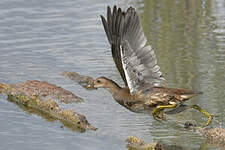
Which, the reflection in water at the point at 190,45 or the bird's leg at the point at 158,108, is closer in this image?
the bird's leg at the point at 158,108

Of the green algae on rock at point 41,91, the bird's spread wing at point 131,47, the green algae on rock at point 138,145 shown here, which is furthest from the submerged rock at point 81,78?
the green algae on rock at point 138,145

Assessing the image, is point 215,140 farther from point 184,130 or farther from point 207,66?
point 207,66

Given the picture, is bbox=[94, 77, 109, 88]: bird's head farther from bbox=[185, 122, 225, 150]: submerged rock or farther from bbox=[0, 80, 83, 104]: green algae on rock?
bbox=[185, 122, 225, 150]: submerged rock

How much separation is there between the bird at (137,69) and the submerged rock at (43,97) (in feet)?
2.71

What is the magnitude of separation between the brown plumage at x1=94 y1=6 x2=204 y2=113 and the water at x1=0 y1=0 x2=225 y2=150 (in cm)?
40

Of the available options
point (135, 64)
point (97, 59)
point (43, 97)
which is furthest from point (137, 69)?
point (97, 59)

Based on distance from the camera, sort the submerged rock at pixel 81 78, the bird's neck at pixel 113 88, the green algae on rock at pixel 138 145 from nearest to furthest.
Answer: the green algae on rock at pixel 138 145, the bird's neck at pixel 113 88, the submerged rock at pixel 81 78

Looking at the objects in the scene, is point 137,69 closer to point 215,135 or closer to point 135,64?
point 135,64

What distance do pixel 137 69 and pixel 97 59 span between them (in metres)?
3.79

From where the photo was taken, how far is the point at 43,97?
956 centimetres

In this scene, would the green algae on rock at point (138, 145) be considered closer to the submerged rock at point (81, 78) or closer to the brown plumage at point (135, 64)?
the brown plumage at point (135, 64)

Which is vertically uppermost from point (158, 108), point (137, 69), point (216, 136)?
point (137, 69)

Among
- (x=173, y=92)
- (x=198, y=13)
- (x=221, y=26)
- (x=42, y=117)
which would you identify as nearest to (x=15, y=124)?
(x=42, y=117)

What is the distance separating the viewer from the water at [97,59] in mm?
7938
